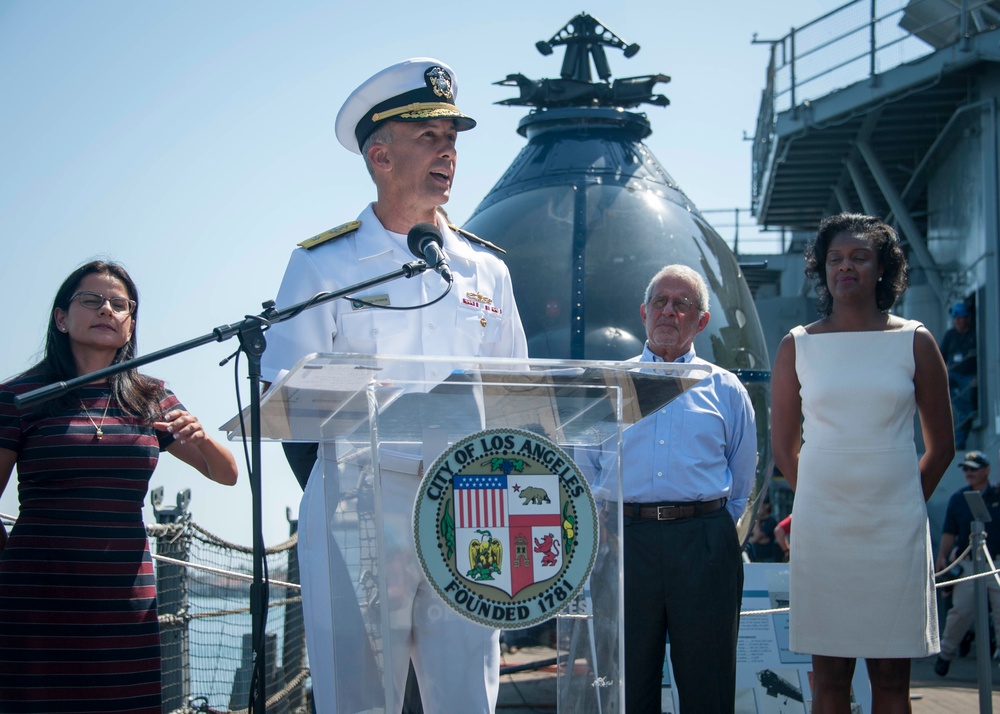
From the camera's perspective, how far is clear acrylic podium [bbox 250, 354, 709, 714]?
7.36 feet

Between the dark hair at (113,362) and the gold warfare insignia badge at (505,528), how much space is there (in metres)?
1.33

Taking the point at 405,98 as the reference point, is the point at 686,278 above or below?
below

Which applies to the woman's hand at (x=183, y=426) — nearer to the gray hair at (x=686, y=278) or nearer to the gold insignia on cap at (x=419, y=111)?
the gold insignia on cap at (x=419, y=111)

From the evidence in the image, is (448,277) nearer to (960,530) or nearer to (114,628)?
(114,628)

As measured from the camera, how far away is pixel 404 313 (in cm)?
289

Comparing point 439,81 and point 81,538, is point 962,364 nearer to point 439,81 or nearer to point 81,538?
point 439,81

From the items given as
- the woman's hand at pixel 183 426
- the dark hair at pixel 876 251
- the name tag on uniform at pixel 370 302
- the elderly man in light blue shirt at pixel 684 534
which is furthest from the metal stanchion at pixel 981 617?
the woman's hand at pixel 183 426

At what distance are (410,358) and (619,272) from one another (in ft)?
13.8

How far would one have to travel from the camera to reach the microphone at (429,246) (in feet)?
8.41

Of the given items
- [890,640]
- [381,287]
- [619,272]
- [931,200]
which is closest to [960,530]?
[619,272]

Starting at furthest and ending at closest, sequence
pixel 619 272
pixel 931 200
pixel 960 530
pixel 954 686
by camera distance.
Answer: pixel 931 200 → pixel 960 530 → pixel 954 686 → pixel 619 272

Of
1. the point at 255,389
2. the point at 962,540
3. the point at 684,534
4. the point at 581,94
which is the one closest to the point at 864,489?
the point at 684,534

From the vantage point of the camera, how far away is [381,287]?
289 centimetres

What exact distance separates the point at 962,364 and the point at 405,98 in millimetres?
11831
